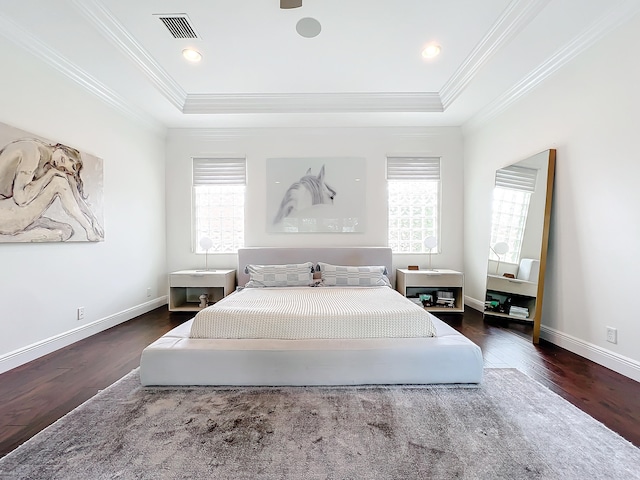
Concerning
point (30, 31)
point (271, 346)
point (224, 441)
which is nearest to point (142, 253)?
point (30, 31)

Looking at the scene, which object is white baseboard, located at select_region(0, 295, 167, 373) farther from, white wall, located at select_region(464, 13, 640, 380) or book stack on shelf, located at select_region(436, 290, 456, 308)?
white wall, located at select_region(464, 13, 640, 380)

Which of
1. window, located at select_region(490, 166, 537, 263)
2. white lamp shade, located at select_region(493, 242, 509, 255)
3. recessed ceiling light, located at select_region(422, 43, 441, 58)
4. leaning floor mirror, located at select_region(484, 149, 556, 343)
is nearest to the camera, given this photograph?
recessed ceiling light, located at select_region(422, 43, 441, 58)

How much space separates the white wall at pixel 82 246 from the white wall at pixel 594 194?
4.71 metres

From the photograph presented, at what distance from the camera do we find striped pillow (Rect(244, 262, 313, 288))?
3693mm

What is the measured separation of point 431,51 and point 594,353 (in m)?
3.06

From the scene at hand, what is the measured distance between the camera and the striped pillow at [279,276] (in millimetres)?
3693

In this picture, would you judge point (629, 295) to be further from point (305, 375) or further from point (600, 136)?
point (305, 375)

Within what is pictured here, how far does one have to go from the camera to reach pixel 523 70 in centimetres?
297

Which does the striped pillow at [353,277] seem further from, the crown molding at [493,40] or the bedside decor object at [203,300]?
the crown molding at [493,40]

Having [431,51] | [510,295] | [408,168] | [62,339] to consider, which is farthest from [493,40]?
[62,339]

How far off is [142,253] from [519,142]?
16.1 feet

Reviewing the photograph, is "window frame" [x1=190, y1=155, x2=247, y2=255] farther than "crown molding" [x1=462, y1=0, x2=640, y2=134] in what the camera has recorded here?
Yes

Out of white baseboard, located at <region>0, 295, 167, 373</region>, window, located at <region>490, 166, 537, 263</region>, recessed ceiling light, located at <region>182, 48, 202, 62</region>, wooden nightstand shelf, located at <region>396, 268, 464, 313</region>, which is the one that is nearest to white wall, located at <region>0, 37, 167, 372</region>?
white baseboard, located at <region>0, 295, 167, 373</region>

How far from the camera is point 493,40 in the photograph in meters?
2.67
